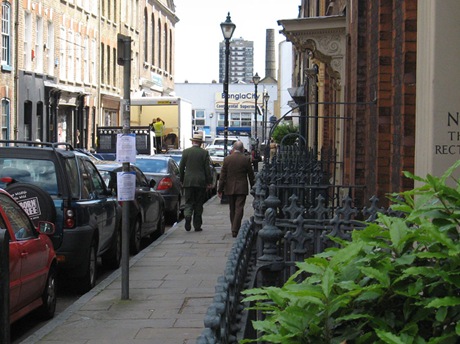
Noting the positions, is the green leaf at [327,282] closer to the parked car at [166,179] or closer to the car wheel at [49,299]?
the car wheel at [49,299]

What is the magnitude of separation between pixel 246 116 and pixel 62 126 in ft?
232

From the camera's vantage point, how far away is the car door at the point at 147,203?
15961mm

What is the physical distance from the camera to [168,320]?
902 cm

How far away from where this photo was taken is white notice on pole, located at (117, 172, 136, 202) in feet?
34.0

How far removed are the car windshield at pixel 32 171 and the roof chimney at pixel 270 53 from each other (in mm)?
120518

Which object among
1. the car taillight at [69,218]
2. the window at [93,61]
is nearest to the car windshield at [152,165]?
the car taillight at [69,218]

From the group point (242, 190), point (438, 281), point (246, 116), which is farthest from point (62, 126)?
point (246, 116)

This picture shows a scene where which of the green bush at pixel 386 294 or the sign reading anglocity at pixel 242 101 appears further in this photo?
the sign reading anglocity at pixel 242 101

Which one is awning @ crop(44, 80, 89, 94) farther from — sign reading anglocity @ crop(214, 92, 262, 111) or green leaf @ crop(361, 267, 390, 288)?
sign reading anglocity @ crop(214, 92, 262, 111)

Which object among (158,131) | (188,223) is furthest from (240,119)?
(188,223)

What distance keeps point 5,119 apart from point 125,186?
27136 millimetres

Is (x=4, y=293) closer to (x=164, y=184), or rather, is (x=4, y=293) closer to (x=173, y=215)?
(x=164, y=184)

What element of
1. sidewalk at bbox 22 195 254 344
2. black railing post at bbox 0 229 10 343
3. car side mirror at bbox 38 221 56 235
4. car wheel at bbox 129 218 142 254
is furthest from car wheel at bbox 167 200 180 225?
black railing post at bbox 0 229 10 343

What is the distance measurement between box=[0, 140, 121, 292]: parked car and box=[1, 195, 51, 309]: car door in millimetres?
1061
